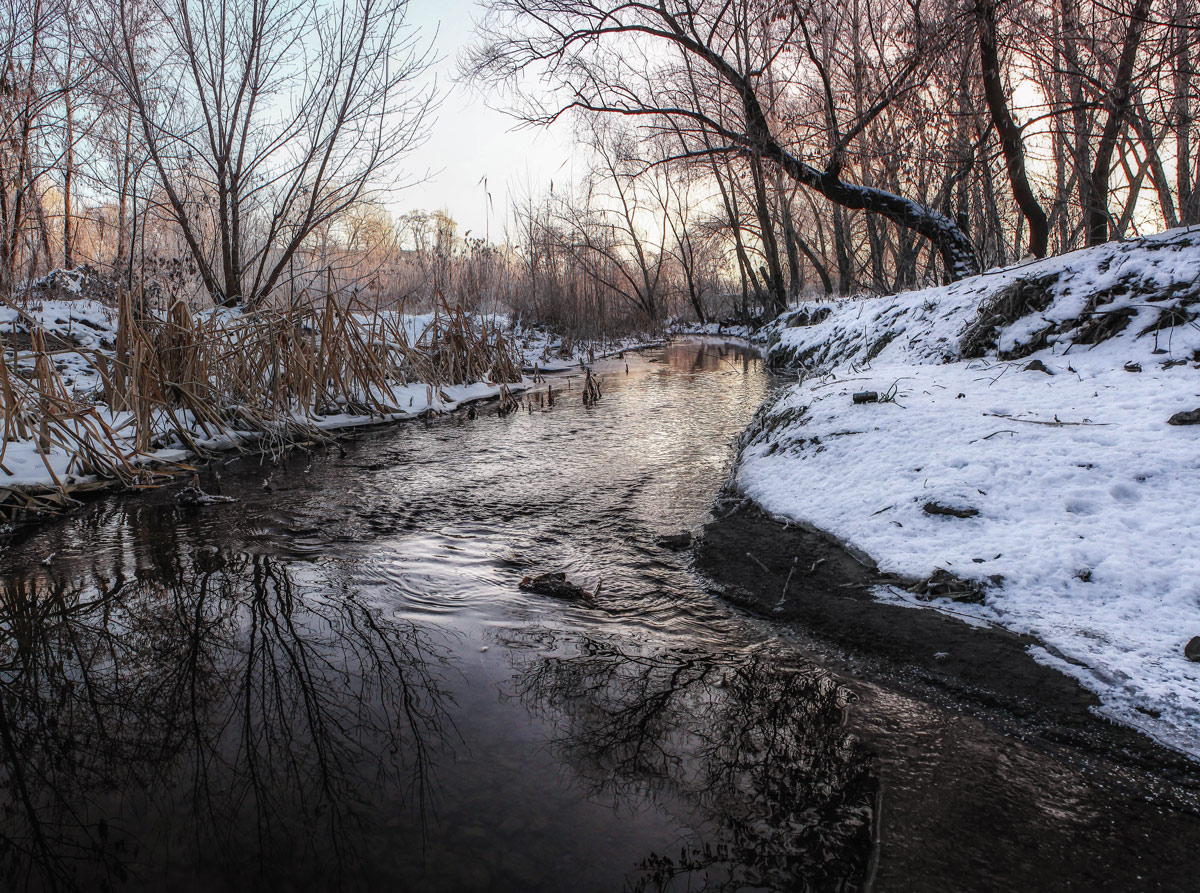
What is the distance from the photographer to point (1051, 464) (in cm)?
244

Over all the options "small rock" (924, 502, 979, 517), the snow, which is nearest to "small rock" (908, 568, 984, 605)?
"small rock" (924, 502, 979, 517)

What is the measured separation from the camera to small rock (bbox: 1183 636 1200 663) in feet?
5.32

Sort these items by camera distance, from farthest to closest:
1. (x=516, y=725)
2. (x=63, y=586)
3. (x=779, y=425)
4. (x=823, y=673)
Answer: (x=779, y=425) < (x=63, y=586) < (x=823, y=673) < (x=516, y=725)

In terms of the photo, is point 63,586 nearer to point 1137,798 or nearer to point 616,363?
point 1137,798

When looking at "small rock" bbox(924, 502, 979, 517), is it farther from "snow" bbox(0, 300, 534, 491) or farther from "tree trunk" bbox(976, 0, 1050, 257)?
"tree trunk" bbox(976, 0, 1050, 257)

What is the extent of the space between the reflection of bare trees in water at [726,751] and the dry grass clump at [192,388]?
306 cm

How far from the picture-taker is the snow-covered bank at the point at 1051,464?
1.80m

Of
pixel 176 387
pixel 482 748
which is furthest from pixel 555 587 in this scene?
pixel 176 387

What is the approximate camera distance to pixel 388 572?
8.71 ft

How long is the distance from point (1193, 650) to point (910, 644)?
650 mm

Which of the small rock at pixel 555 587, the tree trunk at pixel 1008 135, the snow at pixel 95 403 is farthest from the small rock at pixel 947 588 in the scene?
the tree trunk at pixel 1008 135

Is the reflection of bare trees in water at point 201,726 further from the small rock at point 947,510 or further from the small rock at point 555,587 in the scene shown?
the small rock at point 947,510

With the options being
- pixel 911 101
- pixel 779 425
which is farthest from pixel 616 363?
pixel 779 425

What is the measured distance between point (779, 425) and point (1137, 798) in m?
2.72
